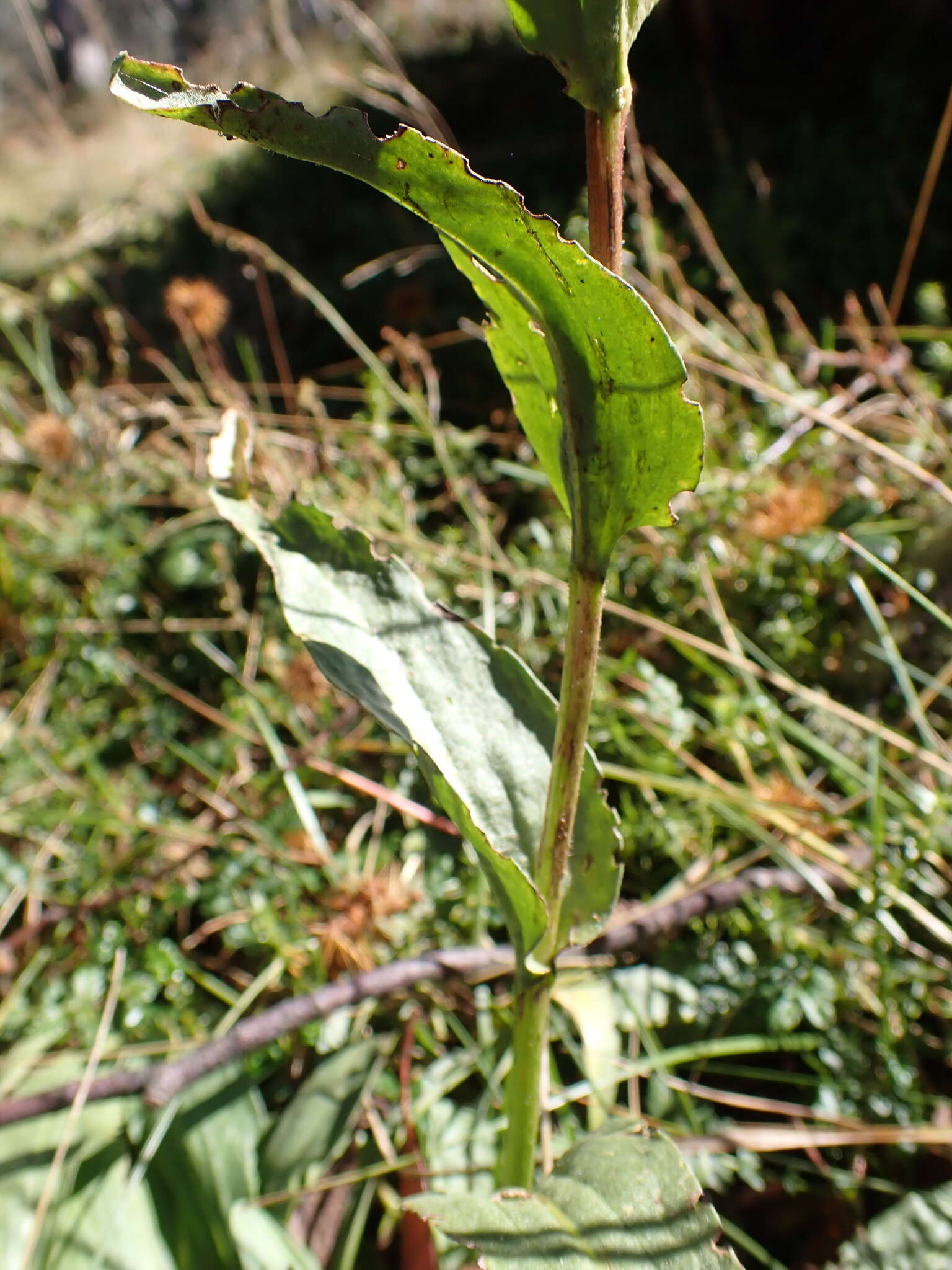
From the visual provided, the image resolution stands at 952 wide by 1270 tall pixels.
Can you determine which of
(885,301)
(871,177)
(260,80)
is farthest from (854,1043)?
(260,80)

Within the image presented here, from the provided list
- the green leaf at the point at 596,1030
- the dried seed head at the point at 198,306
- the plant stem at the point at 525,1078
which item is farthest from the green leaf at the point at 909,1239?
the dried seed head at the point at 198,306

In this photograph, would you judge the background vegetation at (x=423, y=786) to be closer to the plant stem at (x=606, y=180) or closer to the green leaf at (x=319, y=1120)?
the green leaf at (x=319, y=1120)

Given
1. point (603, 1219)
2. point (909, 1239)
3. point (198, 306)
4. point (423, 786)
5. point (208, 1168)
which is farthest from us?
point (198, 306)

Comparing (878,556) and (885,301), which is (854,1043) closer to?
(878,556)

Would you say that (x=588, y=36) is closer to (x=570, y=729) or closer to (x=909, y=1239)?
(x=570, y=729)

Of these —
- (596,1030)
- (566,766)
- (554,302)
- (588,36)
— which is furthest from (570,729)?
(596,1030)

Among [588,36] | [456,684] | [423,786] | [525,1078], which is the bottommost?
[423,786]

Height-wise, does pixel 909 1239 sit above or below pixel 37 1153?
above
